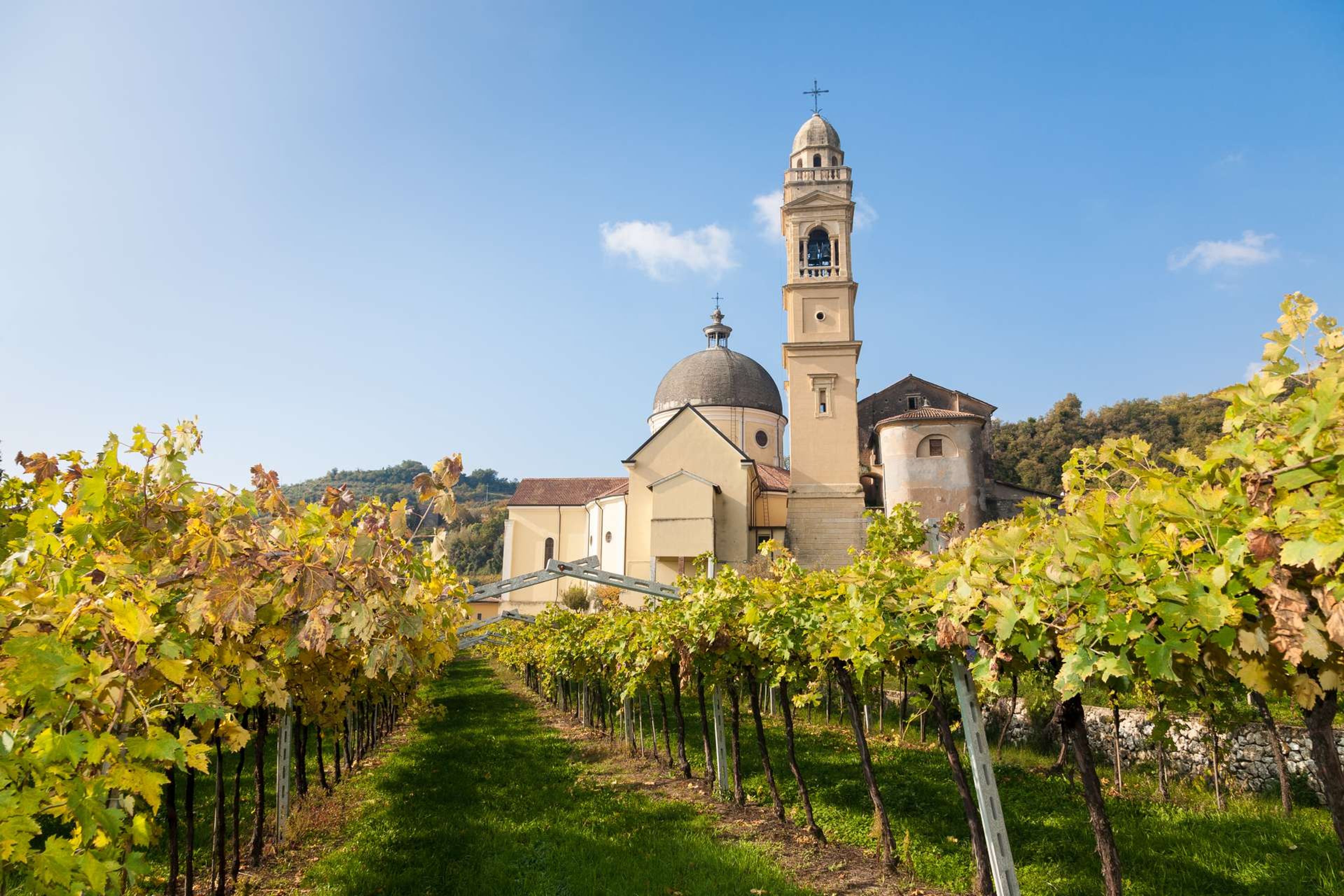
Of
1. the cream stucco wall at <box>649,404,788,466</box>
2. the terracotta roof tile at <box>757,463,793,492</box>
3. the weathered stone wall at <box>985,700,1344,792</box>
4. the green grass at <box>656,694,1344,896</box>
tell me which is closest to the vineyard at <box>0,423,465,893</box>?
the green grass at <box>656,694,1344,896</box>

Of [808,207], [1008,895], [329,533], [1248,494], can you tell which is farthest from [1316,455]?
[808,207]

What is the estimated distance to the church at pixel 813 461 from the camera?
31.9 m

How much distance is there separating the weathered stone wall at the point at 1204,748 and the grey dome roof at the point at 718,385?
30426mm

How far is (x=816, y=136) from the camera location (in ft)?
116

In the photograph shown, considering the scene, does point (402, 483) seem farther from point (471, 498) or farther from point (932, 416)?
point (932, 416)

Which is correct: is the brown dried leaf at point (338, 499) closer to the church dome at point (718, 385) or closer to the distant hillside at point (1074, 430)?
the church dome at point (718, 385)

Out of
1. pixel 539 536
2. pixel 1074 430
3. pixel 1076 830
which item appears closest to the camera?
pixel 1076 830

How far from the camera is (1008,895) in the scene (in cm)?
454

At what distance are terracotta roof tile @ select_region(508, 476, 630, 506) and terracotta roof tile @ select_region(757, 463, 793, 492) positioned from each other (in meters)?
7.72

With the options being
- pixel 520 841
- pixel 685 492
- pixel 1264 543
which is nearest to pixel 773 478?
pixel 685 492

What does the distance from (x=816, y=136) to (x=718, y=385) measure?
46.0ft

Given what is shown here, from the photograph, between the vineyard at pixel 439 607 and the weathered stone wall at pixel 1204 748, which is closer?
the vineyard at pixel 439 607

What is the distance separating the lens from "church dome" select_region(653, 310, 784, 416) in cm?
4206

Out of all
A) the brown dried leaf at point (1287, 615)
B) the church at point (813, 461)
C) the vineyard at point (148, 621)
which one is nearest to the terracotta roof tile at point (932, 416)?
the church at point (813, 461)
